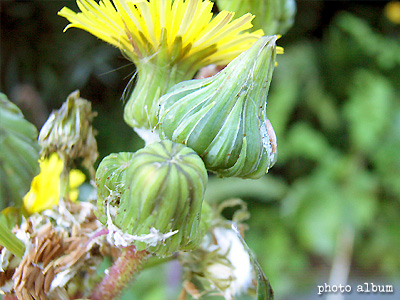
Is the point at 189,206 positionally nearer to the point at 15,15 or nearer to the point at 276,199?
the point at 15,15

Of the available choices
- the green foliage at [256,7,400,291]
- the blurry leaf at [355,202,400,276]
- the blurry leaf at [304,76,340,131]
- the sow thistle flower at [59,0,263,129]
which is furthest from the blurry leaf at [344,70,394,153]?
the sow thistle flower at [59,0,263,129]

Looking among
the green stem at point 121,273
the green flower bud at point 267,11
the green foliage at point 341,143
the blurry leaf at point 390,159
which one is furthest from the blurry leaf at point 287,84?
the green stem at point 121,273

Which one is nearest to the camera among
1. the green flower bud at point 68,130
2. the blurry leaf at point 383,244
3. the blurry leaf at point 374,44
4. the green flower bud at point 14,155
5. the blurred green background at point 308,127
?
the green flower bud at point 14,155

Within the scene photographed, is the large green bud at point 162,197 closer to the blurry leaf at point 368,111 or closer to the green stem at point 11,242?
the green stem at point 11,242

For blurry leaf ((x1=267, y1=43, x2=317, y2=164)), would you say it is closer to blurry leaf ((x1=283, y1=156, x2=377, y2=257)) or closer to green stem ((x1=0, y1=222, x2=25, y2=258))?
blurry leaf ((x1=283, y1=156, x2=377, y2=257))

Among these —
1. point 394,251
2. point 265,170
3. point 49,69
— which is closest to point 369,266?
point 394,251

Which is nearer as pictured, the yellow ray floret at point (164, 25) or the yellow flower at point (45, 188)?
Answer: the yellow ray floret at point (164, 25)
